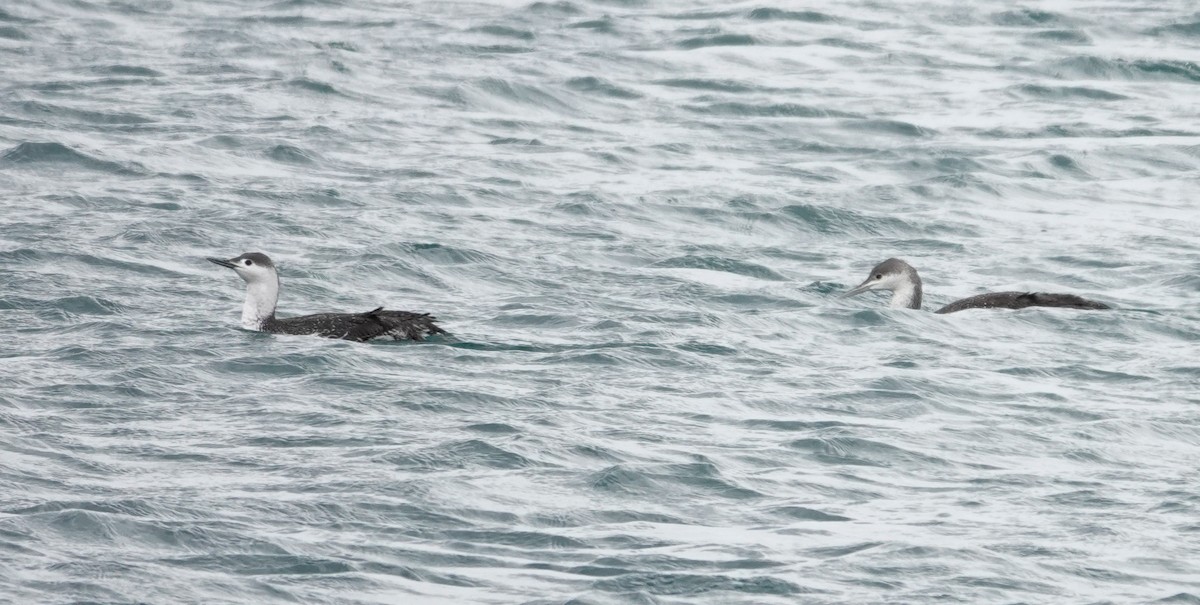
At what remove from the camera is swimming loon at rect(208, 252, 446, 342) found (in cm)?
1448

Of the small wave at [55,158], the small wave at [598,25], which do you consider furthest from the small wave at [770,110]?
the small wave at [55,158]

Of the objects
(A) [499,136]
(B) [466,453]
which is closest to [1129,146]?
(A) [499,136]

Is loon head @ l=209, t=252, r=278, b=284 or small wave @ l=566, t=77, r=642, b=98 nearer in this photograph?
loon head @ l=209, t=252, r=278, b=284

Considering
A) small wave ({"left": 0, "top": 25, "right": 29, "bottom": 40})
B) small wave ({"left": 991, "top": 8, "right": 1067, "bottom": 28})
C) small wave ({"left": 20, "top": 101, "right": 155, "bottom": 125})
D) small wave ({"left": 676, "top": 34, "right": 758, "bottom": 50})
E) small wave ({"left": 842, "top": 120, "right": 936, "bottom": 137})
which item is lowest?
small wave ({"left": 842, "top": 120, "right": 936, "bottom": 137})

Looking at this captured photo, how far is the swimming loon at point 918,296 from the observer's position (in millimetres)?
15953

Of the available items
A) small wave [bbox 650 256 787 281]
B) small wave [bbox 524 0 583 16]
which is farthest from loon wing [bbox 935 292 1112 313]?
small wave [bbox 524 0 583 16]

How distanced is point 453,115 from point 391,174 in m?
3.35

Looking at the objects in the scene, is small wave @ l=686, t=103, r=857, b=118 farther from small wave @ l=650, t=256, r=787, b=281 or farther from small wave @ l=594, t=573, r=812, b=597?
small wave @ l=594, t=573, r=812, b=597

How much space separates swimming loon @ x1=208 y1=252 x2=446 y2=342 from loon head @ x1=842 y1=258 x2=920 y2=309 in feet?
12.2

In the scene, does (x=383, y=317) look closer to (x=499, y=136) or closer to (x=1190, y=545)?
(x=1190, y=545)

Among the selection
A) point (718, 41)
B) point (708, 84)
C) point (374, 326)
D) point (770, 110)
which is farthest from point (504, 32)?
point (374, 326)

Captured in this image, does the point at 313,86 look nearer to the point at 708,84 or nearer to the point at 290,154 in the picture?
the point at 290,154

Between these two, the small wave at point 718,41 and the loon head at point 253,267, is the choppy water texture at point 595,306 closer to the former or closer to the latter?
the small wave at point 718,41

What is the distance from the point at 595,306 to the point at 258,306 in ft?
8.05
